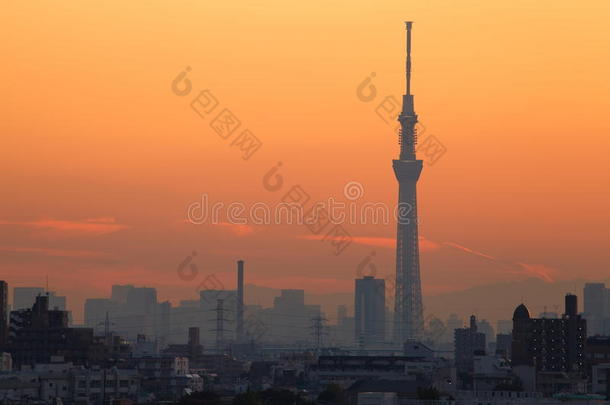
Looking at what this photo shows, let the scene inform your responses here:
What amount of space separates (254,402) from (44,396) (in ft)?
86.5

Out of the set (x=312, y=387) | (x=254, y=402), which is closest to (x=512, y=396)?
(x=254, y=402)

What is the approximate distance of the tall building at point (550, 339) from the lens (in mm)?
178000

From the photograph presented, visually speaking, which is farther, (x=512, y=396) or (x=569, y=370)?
(x=569, y=370)

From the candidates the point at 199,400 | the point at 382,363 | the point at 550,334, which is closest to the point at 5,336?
the point at 382,363

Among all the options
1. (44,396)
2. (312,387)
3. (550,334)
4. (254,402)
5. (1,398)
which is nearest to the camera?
(254,402)

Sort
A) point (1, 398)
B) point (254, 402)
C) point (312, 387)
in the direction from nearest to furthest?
point (254, 402), point (1, 398), point (312, 387)

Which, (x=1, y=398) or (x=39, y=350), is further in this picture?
(x=39, y=350)

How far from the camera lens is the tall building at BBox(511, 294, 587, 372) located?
17800 centimetres

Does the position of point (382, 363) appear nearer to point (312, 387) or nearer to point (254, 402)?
→ point (312, 387)

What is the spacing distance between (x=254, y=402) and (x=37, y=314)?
85.6 metres

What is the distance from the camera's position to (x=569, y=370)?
173000 millimetres

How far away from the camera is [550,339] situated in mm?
179625

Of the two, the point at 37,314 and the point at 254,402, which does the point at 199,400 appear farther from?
the point at 37,314

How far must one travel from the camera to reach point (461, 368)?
18988cm
